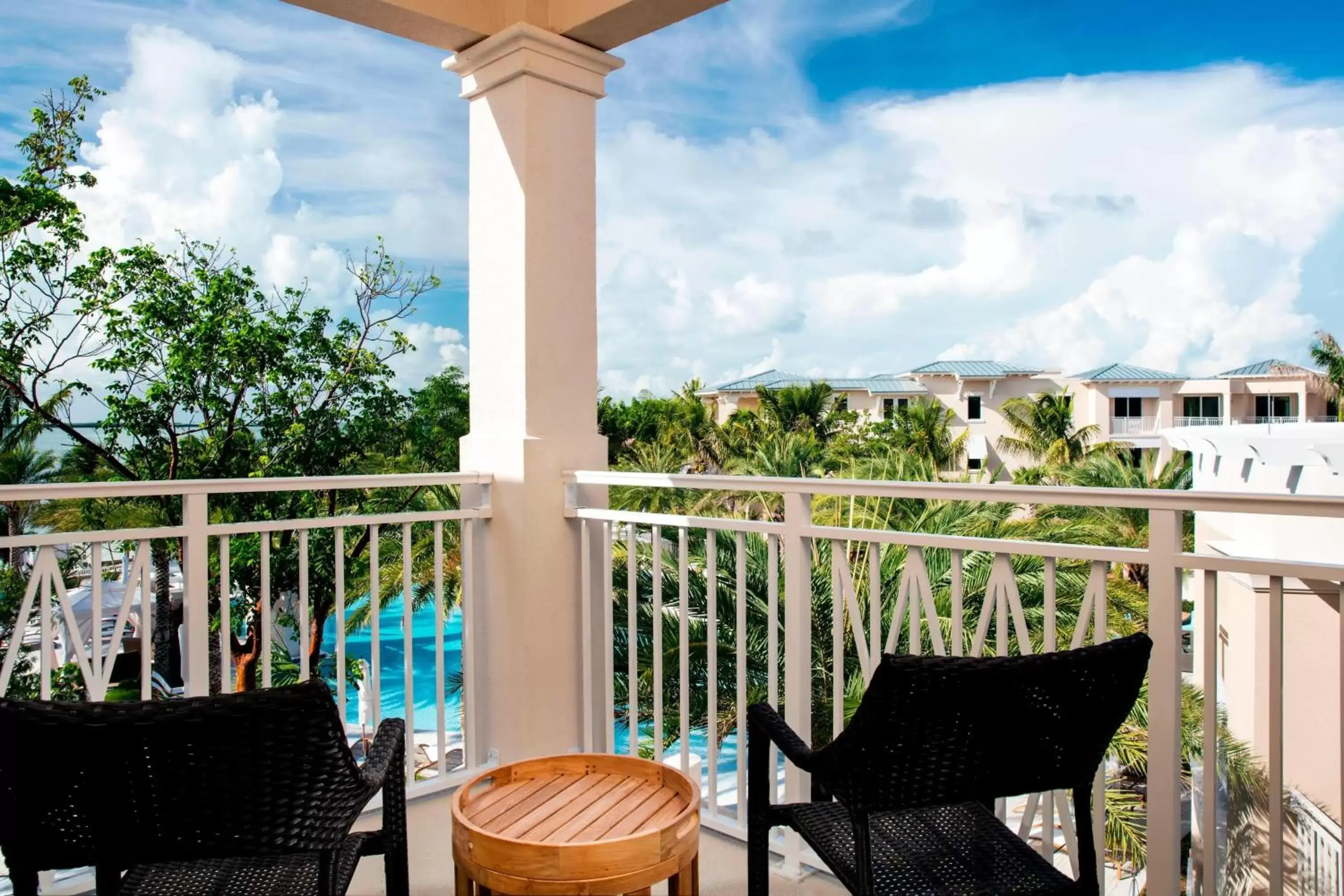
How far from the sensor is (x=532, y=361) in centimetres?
325

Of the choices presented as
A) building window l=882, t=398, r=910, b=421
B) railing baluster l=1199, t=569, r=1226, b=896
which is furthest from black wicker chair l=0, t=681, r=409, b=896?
building window l=882, t=398, r=910, b=421

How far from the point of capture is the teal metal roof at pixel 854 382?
34844 millimetres

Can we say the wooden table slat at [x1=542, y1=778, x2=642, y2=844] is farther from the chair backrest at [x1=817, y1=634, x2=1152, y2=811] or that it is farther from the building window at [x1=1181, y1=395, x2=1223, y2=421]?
the building window at [x1=1181, y1=395, x2=1223, y2=421]

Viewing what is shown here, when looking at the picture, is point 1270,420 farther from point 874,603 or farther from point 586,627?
point 874,603

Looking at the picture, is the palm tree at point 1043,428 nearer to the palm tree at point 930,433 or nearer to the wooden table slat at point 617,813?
the palm tree at point 930,433

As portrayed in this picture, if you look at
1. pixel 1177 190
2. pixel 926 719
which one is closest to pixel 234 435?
pixel 926 719

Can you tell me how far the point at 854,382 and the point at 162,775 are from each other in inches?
1434

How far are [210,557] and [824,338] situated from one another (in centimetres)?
2937

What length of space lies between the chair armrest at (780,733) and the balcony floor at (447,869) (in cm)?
87

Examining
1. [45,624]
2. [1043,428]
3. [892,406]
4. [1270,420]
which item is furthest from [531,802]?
[1270,420]

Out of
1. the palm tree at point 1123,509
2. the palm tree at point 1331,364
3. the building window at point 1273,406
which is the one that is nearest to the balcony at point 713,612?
the palm tree at point 1123,509

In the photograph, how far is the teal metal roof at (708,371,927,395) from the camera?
34.8 meters

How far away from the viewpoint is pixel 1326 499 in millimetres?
1707

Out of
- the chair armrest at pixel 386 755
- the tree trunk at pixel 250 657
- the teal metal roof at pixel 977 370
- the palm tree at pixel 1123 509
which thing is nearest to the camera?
the chair armrest at pixel 386 755
